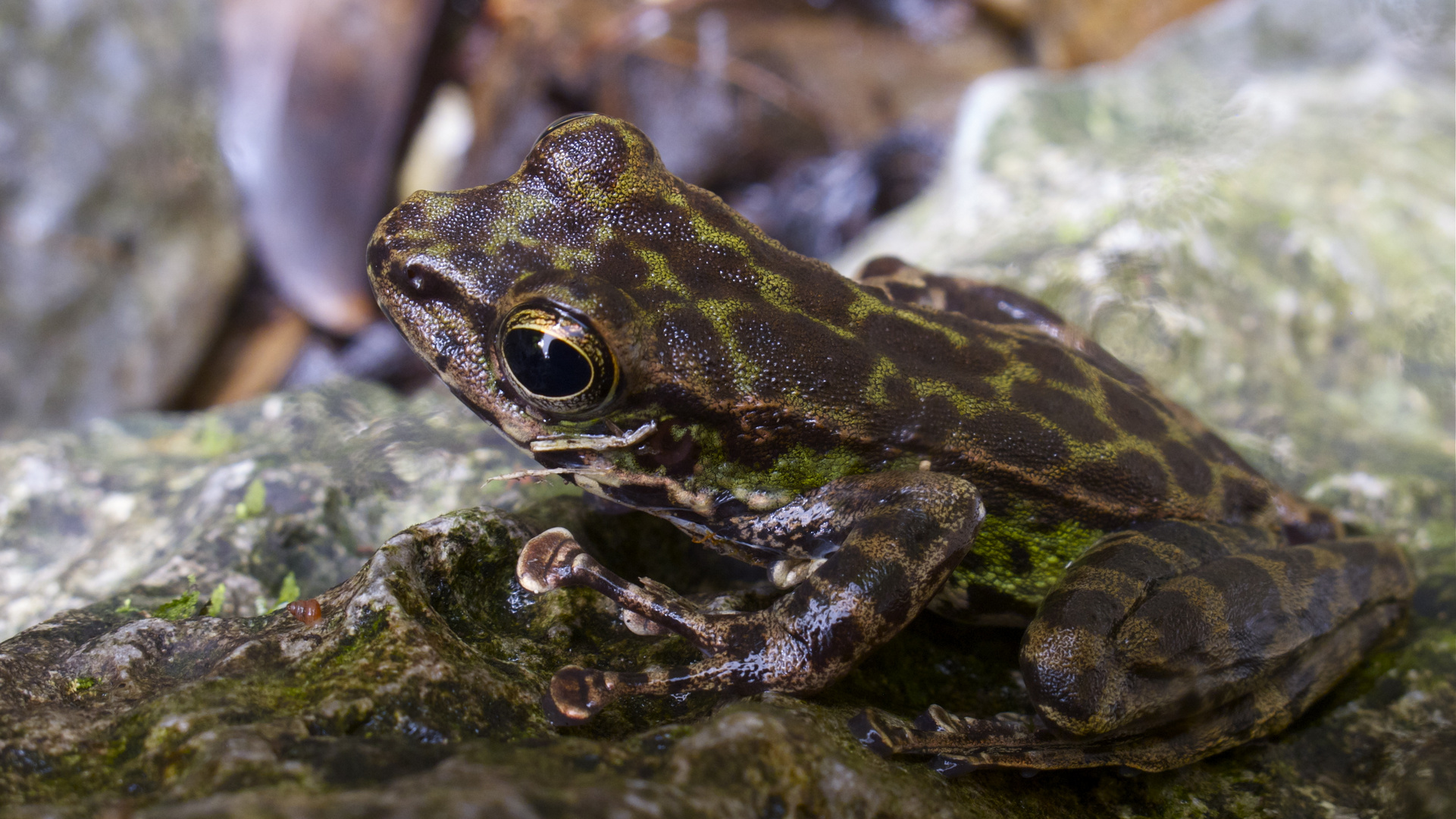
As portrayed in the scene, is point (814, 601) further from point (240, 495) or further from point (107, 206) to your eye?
point (107, 206)

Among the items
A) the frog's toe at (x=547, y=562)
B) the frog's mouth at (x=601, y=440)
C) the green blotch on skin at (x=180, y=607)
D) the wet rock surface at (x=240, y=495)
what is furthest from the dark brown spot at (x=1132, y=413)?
the green blotch on skin at (x=180, y=607)

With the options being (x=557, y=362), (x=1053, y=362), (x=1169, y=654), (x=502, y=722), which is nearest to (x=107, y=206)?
(x=557, y=362)

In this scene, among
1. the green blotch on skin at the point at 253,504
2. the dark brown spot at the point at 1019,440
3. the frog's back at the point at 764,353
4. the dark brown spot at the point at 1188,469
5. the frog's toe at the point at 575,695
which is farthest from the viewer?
the green blotch on skin at the point at 253,504

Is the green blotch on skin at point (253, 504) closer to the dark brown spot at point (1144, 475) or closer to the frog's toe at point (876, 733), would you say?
the frog's toe at point (876, 733)

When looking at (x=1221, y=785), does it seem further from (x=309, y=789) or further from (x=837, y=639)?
(x=309, y=789)

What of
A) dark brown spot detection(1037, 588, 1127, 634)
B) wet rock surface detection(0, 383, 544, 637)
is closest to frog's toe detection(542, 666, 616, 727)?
wet rock surface detection(0, 383, 544, 637)

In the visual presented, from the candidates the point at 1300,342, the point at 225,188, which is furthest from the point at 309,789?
the point at 225,188
